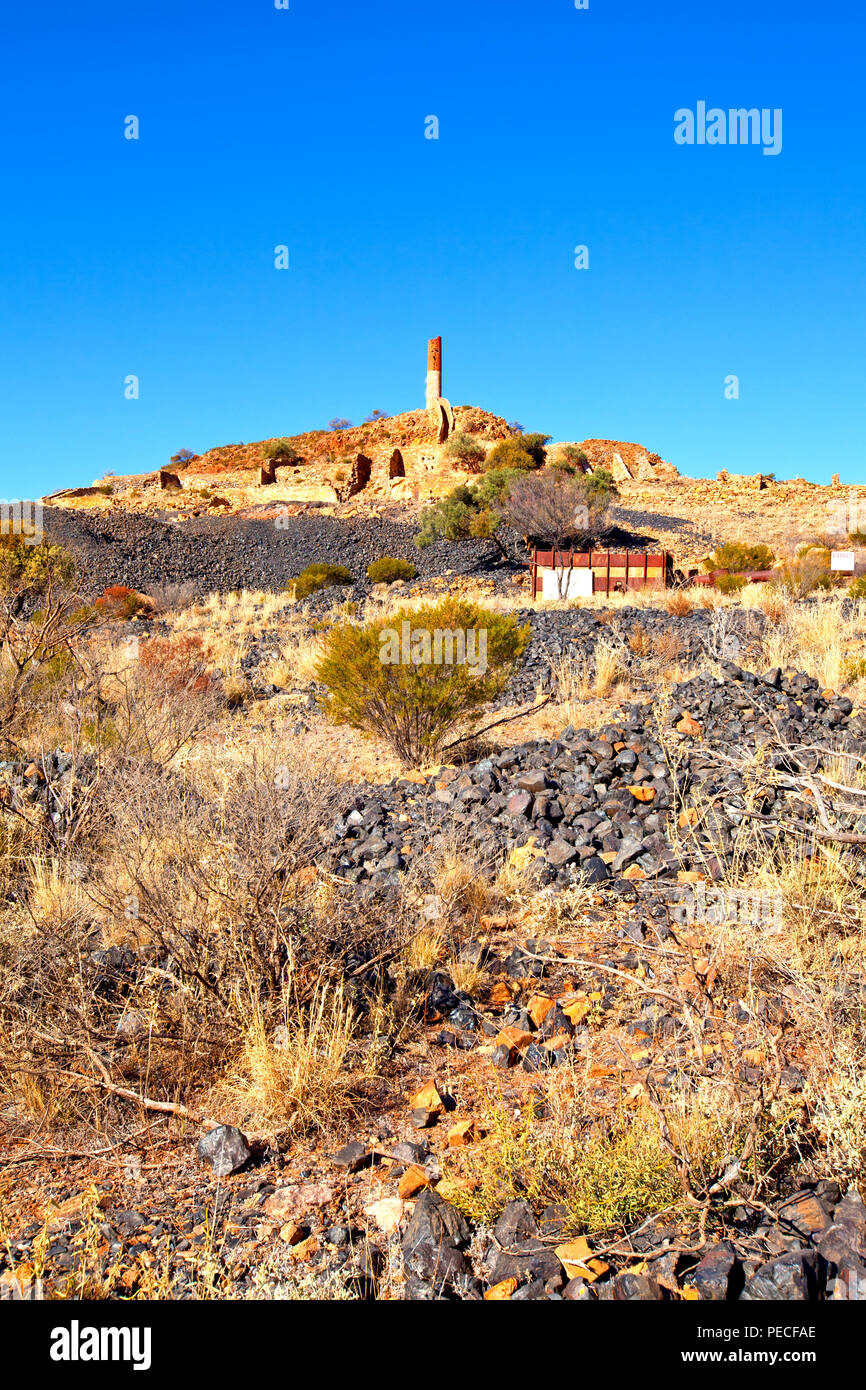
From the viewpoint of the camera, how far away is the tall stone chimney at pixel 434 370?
54.8 metres

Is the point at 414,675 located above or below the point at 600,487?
below

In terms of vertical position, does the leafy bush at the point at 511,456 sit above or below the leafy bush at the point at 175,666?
above

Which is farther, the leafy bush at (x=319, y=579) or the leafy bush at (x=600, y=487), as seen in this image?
the leafy bush at (x=600, y=487)

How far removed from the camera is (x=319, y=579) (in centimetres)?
2420

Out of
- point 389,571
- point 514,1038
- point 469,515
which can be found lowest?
point 514,1038

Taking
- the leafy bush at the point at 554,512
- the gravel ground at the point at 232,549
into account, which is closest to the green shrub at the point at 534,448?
the gravel ground at the point at 232,549

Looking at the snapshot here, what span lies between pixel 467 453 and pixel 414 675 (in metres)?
39.9

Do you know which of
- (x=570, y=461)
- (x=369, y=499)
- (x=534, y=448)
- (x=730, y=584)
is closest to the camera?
(x=730, y=584)

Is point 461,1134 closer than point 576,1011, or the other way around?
point 461,1134

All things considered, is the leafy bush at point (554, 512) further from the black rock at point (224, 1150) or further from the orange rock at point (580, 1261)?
the orange rock at point (580, 1261)

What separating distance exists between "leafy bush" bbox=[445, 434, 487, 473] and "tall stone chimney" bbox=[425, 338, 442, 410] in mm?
10479

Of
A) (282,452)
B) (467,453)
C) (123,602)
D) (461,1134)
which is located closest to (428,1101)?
(461,1134)

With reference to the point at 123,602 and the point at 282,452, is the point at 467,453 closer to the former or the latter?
the point at 282,452

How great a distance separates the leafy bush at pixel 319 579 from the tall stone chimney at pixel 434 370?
109ft
